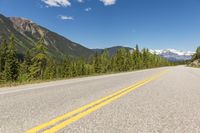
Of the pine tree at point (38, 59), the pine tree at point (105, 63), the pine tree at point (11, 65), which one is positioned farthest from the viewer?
the pine tree at point (105, 63)

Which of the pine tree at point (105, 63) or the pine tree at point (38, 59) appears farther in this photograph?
the pine tree at point (105, 63)

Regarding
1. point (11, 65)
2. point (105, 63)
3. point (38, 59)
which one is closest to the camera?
point (11, 65)

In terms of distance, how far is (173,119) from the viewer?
448 centimetres

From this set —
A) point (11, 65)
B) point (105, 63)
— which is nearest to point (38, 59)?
point (11, 65)

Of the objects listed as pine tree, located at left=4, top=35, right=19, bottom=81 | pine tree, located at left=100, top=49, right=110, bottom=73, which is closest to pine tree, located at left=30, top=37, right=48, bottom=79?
pine tree, located at left=4, top=35, right=19, bottom=81

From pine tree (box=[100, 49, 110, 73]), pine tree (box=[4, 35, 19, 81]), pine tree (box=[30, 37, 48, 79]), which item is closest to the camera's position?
pine tree (box=[4, 35, 19, 81])

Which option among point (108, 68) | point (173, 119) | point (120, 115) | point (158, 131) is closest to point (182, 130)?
point (158, 131)

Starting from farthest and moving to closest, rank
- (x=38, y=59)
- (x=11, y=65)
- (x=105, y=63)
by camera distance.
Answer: (x=105, y=63)
(x=38, y=59)
(x=11, y=65)

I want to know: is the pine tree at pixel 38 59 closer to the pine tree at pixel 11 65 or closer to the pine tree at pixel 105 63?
the pine tree at pixel 11 65

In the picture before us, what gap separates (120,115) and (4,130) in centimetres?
221

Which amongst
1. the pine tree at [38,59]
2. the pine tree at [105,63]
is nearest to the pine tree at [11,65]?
the pine tree at [38,59]

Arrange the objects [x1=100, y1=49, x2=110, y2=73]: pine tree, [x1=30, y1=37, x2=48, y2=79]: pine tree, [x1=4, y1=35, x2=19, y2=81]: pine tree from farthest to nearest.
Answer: [x1=100, y1=49, x2=110, y2=73]: pine tree
[x1=30, y1=37, x2=48, y2=79]: pine tree
[x1=4, y1=35, x2=19, y2=81]: pine tree

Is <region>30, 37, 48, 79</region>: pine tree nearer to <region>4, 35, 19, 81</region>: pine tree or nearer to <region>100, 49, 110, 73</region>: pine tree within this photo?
<region>4, 35, 19, 81</region>: pine tree

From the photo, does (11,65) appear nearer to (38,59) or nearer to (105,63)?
(38,59)
